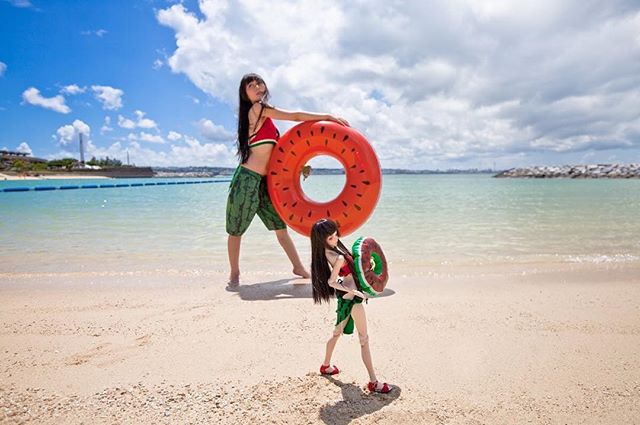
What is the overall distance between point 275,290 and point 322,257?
183 centimetres

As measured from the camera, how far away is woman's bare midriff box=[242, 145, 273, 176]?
3.93 m

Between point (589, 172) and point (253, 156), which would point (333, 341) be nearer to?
point (253, 156)

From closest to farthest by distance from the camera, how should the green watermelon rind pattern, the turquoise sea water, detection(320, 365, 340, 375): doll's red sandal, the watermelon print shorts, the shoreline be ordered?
1. the green watermelon rind pattern
2. detection(320, 365, 340, 375): doll's red sandal
3. the watermelon print shorts
4. the turquoise sea water
5. the shoreline

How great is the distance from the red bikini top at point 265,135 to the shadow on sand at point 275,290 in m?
1.20

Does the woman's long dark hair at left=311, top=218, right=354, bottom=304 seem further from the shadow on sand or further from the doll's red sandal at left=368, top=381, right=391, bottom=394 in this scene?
the shadow on sand

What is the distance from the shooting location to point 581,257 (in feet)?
16.6

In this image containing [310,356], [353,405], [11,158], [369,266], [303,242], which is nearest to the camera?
[353,405]

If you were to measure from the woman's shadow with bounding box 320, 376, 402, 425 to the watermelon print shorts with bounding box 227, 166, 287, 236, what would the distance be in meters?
2.21

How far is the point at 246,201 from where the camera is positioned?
4000mm

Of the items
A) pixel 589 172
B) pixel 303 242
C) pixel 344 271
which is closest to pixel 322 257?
pixel 344 271

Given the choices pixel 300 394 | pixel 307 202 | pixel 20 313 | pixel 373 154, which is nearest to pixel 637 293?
pixel 373 154

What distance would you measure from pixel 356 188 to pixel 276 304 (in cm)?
113

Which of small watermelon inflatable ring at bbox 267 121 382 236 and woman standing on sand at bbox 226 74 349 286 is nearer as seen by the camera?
small watermelon inflatable ring at bbox 267 121 382 236

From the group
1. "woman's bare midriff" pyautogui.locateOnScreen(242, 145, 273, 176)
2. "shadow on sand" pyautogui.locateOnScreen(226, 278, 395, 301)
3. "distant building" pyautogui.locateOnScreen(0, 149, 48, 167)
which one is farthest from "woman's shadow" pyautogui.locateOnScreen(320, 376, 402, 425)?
"distant building" pyautogui.locateOnScreen(0, 149, 48, 167)
